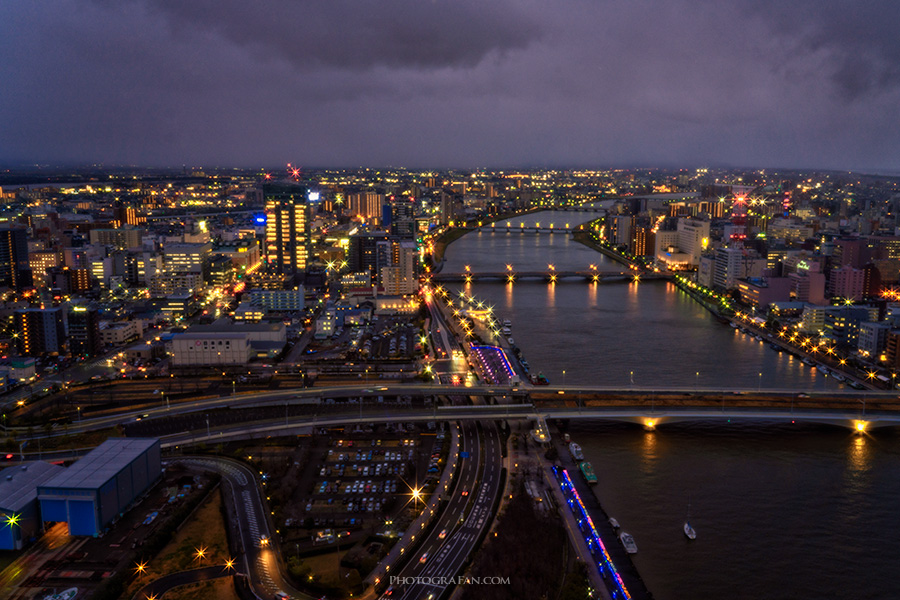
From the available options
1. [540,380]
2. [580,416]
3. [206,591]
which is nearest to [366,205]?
[540,380]

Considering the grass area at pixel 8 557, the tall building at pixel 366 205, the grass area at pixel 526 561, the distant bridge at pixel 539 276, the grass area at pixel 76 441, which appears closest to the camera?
the grass area at pixel 526 561

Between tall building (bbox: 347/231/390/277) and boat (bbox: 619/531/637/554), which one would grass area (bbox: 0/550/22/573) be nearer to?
boat (bbox: 619/531/637/554)

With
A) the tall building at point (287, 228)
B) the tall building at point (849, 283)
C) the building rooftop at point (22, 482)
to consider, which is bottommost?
the building rooftop at point (22, 482)

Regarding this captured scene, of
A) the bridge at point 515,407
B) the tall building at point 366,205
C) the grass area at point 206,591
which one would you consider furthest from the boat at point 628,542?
the tall building at point 366,205

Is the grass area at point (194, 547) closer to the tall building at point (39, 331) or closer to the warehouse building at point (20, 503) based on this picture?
the warehouse building at point (20, 503)

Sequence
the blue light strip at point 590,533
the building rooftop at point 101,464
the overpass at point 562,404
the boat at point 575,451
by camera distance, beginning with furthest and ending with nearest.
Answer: the overpass at point 562,404 → the boat at point 575,451 → the building rooftop at point 101,464 → the blue light strip at point 590,533

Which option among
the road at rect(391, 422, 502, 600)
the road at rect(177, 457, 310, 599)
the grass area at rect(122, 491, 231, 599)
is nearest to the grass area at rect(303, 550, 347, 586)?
the road at rect(177, 457, 310, 599)

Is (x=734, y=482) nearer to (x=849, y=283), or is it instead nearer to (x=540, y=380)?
(x=540, y=380)

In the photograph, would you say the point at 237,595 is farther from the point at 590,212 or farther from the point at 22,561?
the point at 590,212
